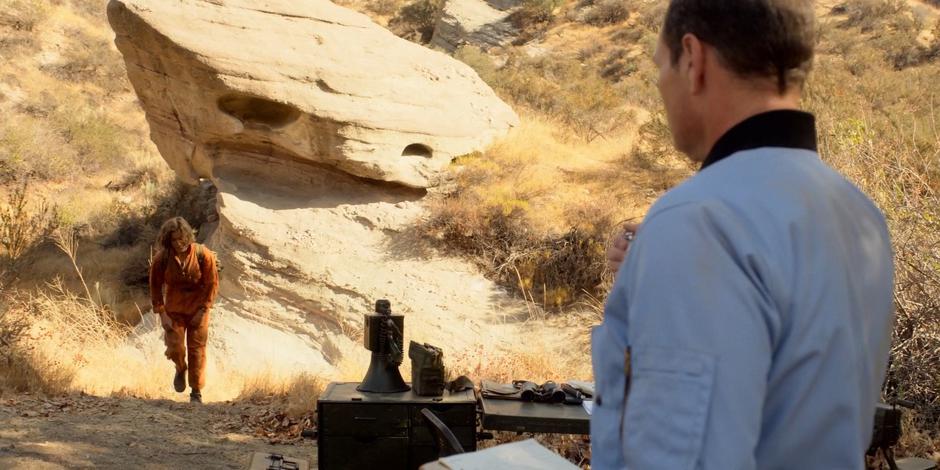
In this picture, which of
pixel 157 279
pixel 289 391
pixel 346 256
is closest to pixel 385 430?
pixel 289 391

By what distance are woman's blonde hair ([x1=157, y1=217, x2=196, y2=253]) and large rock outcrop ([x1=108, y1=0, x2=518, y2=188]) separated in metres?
2.97

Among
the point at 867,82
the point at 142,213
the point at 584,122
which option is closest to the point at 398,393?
the point at 584,122

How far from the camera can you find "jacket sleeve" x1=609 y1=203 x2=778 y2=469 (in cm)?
97

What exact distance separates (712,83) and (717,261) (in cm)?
28

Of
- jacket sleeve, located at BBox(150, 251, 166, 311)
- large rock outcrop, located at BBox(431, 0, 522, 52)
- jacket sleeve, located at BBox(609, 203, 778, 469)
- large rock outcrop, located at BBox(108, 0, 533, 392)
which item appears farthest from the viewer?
large rock outcrop, located at BBox(431, 0, 522, 52)

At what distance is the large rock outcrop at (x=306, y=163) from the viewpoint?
31.1 ft

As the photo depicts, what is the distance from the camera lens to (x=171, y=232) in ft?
23.1

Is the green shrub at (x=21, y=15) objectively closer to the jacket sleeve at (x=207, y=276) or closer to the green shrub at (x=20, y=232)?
the green shrub at (x=20, y=232)

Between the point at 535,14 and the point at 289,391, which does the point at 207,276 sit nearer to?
the point at 289,391

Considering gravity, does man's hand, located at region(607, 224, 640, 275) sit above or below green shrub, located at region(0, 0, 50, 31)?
below

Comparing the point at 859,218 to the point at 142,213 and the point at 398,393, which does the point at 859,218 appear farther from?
the point at 142,213

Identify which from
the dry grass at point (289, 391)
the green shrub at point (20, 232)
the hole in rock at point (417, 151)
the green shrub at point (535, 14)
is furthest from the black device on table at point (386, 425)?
the green shrub at point (535, 14)

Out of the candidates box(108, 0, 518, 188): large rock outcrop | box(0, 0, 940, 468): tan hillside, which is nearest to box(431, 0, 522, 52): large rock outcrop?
box(0, 0, 940, 468): tan hillside

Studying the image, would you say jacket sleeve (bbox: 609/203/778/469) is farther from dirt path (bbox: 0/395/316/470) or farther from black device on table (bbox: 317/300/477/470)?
dirt path (bbox: 0/395/316/470)
